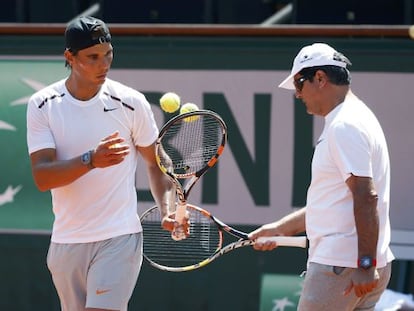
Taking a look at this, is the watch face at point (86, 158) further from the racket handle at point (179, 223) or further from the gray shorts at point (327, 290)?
the gray shorts at point (327, 290)

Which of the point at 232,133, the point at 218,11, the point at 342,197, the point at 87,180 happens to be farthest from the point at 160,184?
the point at 218,11

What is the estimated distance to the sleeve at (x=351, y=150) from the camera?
4.18 meters

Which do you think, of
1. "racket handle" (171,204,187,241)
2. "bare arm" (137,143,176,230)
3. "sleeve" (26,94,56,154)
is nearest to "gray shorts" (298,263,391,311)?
"racket handle" (171,204,187,241)

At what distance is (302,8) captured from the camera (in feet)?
24.9

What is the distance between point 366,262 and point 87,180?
132 cm

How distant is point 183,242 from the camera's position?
5707mm

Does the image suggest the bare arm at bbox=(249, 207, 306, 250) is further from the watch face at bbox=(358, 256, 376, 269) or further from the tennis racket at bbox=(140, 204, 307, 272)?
the watch face at bbox=(358, 256, 376, 269)

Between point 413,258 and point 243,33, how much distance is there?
68.5 inches

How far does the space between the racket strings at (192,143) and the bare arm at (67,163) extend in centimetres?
66

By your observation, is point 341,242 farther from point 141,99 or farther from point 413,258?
point 413,258

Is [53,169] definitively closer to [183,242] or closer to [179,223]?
[179,223]

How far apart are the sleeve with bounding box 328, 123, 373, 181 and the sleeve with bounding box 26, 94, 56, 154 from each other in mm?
1286

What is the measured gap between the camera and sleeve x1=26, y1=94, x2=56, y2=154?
466 cm

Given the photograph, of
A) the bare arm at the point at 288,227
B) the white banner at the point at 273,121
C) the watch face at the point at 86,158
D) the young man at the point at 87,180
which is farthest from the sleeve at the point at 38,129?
the white banner at the point at 273,121
